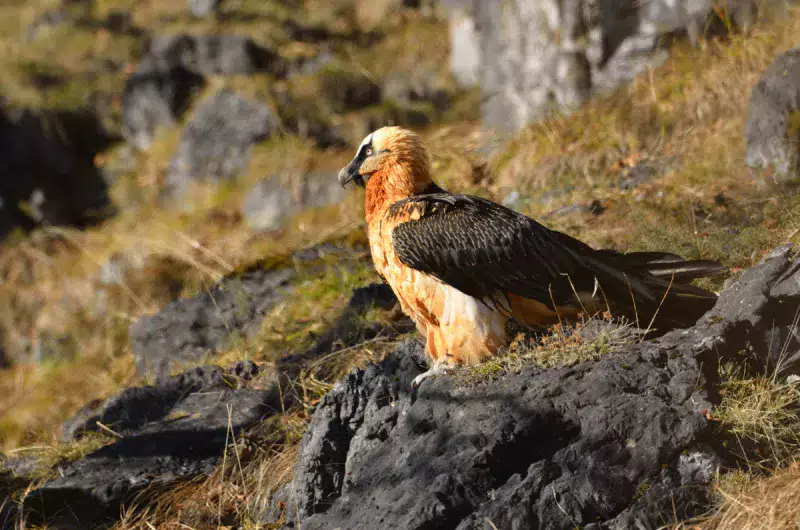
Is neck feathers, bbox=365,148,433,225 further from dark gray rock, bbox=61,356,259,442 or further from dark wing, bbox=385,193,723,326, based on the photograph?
dark gray rock, bbox=61,356,259,442

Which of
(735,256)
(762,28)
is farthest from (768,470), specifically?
(762,28)

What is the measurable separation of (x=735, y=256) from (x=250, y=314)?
4.20 m

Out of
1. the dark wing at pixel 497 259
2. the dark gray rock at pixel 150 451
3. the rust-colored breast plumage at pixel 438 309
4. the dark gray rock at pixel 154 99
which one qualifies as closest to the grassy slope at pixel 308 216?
the dark gray rock at pixel 150 451

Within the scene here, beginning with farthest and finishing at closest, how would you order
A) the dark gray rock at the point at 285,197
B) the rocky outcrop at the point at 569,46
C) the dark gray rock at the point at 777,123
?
the dark gray rock at the point at 285,197 → the rocky outcrop at the point at 569,46 → the dark gray rock at the point at 777,123

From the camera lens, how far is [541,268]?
418 cm

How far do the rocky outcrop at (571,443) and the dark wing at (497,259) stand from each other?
0.52m

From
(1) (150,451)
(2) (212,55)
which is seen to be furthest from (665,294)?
(2) (212,55)

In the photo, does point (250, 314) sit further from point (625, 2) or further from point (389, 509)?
point (625, 2)

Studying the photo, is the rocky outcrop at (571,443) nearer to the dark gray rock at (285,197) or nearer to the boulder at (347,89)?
the dark gray rock at (285,197)

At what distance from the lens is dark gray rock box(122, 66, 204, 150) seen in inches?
501

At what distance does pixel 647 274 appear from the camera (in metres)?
4.20

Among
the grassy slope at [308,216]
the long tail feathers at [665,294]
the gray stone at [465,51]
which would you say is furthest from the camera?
the gray stone at [465,51]

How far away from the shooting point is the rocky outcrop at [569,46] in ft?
29.1

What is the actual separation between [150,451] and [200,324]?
7.55 feet
